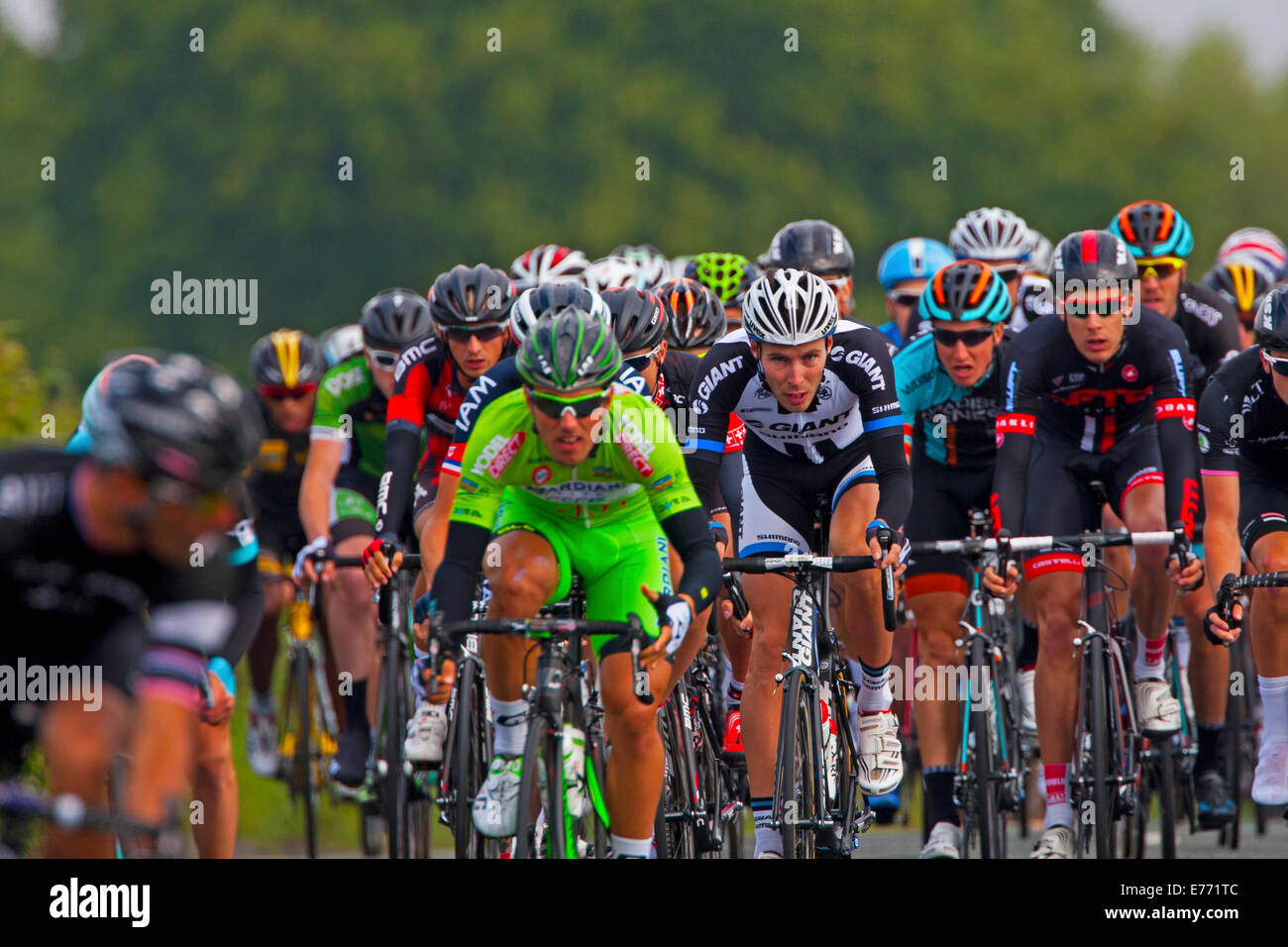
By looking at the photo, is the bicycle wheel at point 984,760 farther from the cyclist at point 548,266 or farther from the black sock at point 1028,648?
the cyclist at point 548,266

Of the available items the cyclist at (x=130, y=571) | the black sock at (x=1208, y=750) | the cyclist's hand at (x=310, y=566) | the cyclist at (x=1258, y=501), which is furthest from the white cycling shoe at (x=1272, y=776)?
the cyclist at (x=130, y=571)

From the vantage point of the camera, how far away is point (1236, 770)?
33.5 feet

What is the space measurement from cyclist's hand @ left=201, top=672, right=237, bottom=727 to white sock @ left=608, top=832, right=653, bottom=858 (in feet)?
4.35

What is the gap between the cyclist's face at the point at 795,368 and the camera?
7.52 m

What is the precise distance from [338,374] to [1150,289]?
13.4 feet

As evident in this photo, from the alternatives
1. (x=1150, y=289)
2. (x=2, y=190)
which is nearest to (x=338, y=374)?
(x=1150, y=289)

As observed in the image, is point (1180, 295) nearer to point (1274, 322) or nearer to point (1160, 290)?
point (1160, 290)

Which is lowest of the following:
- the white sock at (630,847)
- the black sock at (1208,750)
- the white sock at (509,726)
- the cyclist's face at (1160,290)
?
the white sock at (630,847)

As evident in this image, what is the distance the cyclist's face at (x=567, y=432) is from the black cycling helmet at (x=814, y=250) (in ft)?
14.9

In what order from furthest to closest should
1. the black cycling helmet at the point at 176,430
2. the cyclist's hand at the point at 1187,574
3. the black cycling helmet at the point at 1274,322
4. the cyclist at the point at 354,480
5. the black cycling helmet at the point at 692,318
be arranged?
the cyclist at the point at 354,480
the black cycling helmet at the point at 692,318
the cyclist's hand at the point at 1187,574
the black cycling helmet at the point at 1274,322
the black cycling helmet at the point at 176,430

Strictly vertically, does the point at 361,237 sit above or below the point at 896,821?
above

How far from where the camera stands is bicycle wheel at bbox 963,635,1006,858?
8.32 m

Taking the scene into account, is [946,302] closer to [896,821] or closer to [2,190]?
[896,821]

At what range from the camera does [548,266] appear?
11172 mm
